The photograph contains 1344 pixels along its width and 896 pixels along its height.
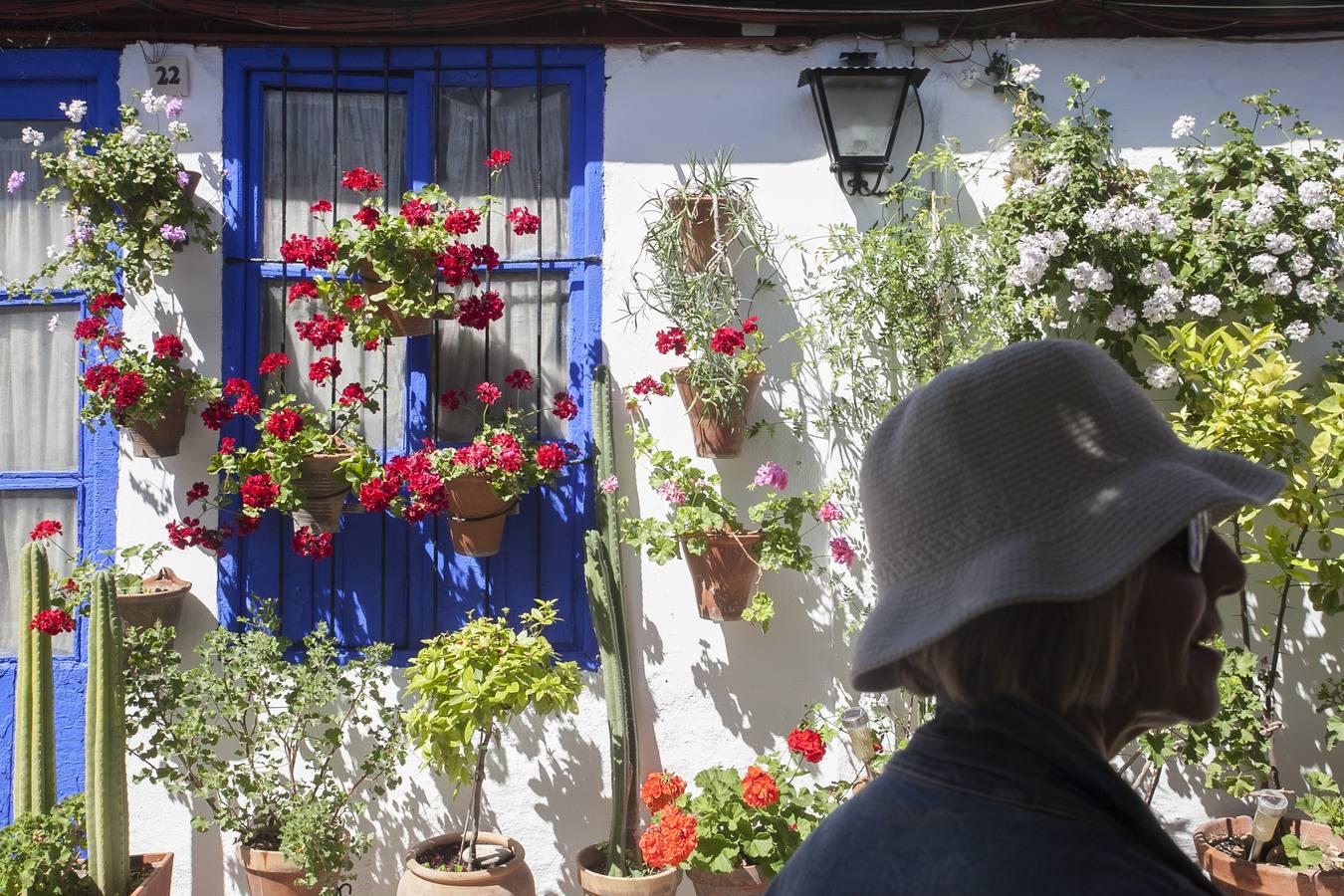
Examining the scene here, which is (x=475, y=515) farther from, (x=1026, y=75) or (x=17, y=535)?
(x=1026, y=75)

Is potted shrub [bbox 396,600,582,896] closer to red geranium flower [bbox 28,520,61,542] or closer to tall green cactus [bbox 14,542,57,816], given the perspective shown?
tall green cactus [bbox 14,542,57,816]

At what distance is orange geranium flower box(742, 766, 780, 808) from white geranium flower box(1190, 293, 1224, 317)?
2.21 m

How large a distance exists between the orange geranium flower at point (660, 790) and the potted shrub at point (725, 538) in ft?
1.98

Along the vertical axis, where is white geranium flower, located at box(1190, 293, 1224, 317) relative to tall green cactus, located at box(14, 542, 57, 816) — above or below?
above

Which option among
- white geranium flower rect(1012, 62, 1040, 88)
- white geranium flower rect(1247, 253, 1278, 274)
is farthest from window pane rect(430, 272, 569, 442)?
white geranium flower rect(1247, 253, 1278, 274)

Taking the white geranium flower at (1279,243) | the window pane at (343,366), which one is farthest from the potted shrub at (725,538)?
the white geranium flower at (1279,243)

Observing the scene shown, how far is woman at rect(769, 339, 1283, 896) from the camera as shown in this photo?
116cm

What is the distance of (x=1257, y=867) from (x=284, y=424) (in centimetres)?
358

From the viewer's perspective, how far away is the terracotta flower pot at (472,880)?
404 centimetres

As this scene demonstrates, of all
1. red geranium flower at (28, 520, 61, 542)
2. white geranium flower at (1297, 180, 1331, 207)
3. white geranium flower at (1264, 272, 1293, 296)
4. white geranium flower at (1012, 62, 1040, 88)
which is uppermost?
white geranium flower at (1012, 62, 1040, 88)

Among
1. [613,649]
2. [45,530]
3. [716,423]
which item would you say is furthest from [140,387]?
[716,423]

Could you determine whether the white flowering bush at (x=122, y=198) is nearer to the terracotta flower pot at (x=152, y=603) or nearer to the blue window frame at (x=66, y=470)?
the blue window frame at (x=66, y=470)

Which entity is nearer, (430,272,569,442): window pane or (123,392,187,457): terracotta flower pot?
(123,392,187,457): terracotta flower pot

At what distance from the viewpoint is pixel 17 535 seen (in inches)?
183
